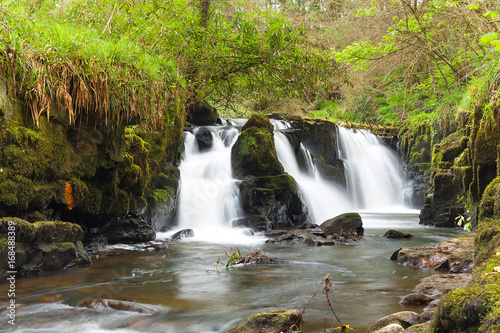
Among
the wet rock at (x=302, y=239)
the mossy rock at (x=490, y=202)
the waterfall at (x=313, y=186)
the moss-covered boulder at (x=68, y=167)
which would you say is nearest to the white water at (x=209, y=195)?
the wet rock at (x=302, y=239)

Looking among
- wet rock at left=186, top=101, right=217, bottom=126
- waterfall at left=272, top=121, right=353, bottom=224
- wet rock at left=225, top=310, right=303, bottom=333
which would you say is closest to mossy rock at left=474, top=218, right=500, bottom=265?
wet rock at left=225, top=310, right=303, bottom=333

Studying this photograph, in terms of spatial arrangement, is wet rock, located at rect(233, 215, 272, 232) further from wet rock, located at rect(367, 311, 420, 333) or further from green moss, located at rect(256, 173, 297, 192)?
wet rock, located at rect(367, 311, 420, 333)

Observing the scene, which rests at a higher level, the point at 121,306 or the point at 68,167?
the point at 68,167

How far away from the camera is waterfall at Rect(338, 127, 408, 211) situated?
18469mm

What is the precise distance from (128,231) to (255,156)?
18.3ft

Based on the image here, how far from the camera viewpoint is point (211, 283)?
5758 mm

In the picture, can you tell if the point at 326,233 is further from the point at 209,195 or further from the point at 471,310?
the point at 471,310

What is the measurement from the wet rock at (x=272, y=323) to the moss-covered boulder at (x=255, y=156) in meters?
9.65

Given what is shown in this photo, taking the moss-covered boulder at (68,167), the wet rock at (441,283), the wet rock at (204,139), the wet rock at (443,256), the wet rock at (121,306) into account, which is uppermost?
the wet rock at (204,139)

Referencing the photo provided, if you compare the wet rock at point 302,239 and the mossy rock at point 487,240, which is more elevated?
the mossy rock at point 487,240

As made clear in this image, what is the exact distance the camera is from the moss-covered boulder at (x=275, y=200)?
40.1 feet

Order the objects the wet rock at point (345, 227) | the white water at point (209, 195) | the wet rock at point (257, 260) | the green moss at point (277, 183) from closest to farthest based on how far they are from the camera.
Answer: the wet rock at point (257, 260)
the wet rock at point (345, 227)
the white water at point (209, 195)
the green moss at point (277, 183)

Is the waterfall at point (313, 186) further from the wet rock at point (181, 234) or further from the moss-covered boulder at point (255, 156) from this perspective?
the wet rock at point (181, 234)

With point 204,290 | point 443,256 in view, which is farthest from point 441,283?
point 204,290
